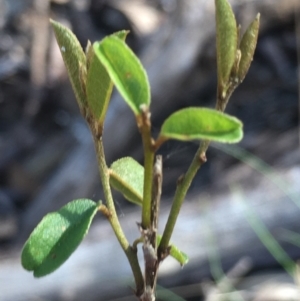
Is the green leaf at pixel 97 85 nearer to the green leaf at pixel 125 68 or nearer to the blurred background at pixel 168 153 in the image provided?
the green leaf at pixel 125 68

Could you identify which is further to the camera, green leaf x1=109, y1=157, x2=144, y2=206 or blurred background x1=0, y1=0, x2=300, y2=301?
blurred background x1=0, y1=0, x2=300, y2=301

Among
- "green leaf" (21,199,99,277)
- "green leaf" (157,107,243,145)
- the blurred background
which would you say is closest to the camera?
"green leaf" (157,107,243,145)

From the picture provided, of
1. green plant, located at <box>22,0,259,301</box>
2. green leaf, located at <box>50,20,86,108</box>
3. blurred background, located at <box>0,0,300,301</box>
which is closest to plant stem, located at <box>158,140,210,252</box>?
green plant, located at <box>22,0,259,301</box>

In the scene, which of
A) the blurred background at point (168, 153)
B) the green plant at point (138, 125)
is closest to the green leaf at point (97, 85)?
the green plant at point (138, 125)

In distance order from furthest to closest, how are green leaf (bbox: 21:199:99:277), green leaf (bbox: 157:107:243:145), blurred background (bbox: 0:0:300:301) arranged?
blurred background (bbox: 0:0:300:301) < green leaf (bbox: 21:199:99:277) < green leaf (bbox: 157:107:243:145)

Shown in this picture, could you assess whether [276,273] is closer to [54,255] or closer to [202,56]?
[202,56]

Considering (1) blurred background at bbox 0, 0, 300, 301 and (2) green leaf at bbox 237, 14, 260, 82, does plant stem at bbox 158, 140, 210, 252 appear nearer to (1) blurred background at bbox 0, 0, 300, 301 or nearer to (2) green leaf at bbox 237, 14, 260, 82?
(2) green leaf at bbox 237, 14, 260, 82

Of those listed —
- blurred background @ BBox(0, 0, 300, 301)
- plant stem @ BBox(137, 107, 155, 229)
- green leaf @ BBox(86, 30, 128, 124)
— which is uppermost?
green leaf @ BBox(86, 30, 128, 124)
